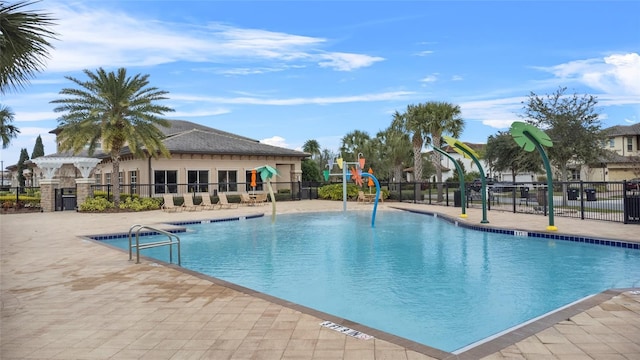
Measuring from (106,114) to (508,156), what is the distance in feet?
91.6

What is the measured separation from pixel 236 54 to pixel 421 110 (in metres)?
15.0

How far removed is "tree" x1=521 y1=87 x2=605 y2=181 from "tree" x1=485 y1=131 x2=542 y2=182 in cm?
347

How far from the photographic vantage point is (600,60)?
1788 cm

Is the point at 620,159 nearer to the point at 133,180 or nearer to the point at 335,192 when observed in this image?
the point at 335,192

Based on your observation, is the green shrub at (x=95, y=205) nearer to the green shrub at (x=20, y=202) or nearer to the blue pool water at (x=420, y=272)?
the green shrub at (x=20, y=202)

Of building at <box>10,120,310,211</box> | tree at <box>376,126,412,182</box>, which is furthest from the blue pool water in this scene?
tree at <box>376,126,412,182</box>

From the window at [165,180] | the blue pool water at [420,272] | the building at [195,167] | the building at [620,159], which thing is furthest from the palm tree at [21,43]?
the building at [620,159]

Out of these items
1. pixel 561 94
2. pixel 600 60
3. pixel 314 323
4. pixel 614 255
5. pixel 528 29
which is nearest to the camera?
Answer: pixel 314 323

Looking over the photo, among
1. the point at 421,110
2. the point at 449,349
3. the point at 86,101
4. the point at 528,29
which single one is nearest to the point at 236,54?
the point at 86,101

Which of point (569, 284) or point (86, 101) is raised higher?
point (86, 101)

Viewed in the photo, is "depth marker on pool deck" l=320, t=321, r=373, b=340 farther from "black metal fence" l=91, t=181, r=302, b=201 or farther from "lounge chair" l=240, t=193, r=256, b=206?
"black metal fence" l=91, t=181, r=302, b=201

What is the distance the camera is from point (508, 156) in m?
33.7

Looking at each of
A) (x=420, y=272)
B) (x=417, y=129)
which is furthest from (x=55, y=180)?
(x=417, y=129)

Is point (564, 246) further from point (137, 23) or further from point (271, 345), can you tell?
point (137, 23)
